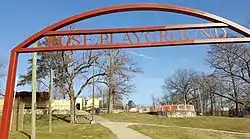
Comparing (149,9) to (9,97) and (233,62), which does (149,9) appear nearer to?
(9,97)

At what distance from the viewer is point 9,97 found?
28.8 feet

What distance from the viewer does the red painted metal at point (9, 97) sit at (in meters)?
8.56

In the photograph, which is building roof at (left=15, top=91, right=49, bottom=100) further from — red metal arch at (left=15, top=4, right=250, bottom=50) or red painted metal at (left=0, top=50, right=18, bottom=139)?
red metal arch at (left=15, top=4, right=250, bottom=50)

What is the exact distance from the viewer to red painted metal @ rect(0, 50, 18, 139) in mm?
8560

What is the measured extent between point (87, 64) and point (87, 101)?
1567 inches

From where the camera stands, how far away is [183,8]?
27.7ft

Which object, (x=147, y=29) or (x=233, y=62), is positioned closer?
(x=147, y=29)

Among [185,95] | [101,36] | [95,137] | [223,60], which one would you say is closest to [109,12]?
[101,36]

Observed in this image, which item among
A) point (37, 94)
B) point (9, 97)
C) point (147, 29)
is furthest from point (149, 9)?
point (37, 94)

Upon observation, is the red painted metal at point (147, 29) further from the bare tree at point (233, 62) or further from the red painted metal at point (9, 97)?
the bare tree at point (233, 62)

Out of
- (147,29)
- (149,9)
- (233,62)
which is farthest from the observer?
(233,62)

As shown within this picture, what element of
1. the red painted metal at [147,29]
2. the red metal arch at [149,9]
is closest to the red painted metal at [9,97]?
the red metal arch at [149,9]

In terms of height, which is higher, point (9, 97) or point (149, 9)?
point (149, 9)

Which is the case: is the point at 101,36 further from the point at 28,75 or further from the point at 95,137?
the point at 28,75
